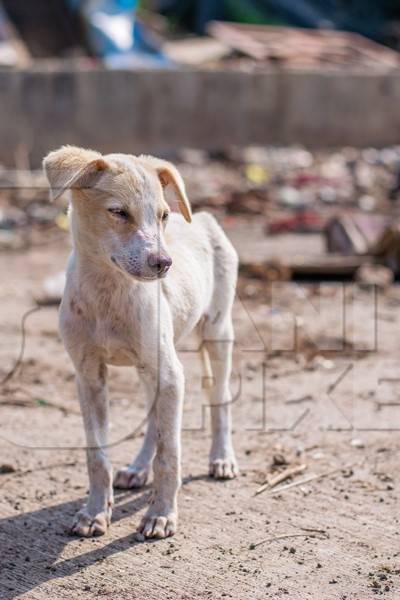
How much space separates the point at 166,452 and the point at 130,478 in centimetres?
61

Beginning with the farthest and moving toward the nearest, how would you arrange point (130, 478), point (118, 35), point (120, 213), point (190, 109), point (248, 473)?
point (118, 35) < point (190, 109) < point (248, 473) < point (130, 478) < point (120, 213)

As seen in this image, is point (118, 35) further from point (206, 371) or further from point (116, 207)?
point (116, 207)

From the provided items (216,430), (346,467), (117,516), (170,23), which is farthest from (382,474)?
(170,23)

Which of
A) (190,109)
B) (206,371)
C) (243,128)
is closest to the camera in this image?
(206,371)

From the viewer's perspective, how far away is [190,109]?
1295cm

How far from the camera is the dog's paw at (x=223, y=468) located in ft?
15.9

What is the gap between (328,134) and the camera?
44.7ft

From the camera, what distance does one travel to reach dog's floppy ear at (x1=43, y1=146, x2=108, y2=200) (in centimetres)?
398

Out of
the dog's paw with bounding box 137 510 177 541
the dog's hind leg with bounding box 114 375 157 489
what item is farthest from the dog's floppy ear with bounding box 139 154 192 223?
the dog's paw with bounding box 137 510 177 541

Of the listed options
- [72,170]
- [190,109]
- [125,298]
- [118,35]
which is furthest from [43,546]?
[118,35]

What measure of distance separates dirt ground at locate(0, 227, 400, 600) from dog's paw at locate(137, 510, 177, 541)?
0.04m

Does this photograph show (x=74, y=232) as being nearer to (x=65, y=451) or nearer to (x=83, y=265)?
(x=83, y=265)

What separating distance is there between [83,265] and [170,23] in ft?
58.6

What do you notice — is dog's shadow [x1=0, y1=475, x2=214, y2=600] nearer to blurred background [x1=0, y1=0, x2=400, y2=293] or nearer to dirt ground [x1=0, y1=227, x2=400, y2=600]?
dirt ground [x1=0, y1=227, x2=400, y2=600]
